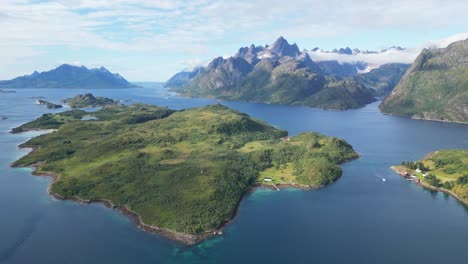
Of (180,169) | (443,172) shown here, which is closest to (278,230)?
(180,169)

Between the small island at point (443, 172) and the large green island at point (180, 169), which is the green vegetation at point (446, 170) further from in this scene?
the large green island at point (180, 169)

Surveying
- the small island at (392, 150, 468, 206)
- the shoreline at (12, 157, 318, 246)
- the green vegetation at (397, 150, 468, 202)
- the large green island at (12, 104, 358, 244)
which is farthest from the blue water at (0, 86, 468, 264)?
the green vegetation at (397, 150, 468, 202)

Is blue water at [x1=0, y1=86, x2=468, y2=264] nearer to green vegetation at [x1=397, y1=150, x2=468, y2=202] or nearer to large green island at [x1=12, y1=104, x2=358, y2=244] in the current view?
large green island at [x1=12, y1=104, x2=358, y2=244]

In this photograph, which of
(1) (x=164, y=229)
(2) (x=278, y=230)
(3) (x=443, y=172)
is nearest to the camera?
(1) (x=164, y=229)

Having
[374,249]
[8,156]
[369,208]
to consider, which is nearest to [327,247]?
[374,249]

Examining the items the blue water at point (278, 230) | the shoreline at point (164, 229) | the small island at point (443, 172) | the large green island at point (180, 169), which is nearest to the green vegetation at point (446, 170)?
the small island at point (443, 172)

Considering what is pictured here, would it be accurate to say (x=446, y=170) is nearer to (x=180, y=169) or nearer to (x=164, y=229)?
(x=180, y=169)

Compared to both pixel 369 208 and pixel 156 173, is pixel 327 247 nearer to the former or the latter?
pixel 369 208
